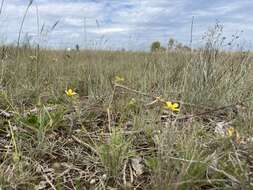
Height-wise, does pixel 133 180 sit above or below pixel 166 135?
below

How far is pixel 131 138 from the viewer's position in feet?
7.27

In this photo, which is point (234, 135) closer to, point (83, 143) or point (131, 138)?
point (131, 138)

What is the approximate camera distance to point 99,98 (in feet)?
10.0

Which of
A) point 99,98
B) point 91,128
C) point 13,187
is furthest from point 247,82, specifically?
point 13,187

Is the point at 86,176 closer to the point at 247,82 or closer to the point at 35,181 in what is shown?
the point at 35,181

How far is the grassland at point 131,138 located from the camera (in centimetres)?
178

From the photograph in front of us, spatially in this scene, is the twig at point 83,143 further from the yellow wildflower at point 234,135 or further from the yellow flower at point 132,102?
the yellow wildflower at point 234,135

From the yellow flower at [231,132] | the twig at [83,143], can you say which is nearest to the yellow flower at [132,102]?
the twig at [83,143]

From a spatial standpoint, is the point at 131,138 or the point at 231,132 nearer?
the point at 231,132

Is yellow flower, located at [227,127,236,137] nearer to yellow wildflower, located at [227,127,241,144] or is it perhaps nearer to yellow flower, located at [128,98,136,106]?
yellow wildflower, located at [227,127,241,144]

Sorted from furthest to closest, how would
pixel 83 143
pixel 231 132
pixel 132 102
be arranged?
1. pixel 132 102
2. pixel 83 143
3. pixel 231 132

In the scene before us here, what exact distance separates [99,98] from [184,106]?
2.31ft

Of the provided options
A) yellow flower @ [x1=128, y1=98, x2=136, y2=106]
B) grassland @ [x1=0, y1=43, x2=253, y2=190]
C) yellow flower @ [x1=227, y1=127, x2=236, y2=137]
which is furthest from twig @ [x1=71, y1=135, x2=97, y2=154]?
yellow flower @ [x1=227, y1=127, x2=236, y2=137]

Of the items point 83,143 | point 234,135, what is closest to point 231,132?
point 234,135
